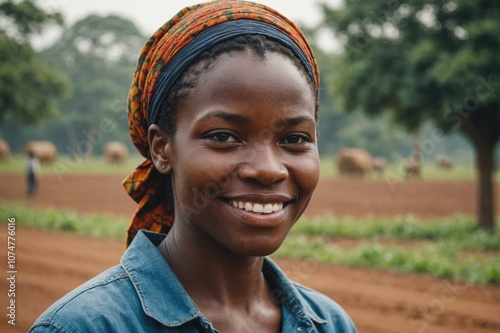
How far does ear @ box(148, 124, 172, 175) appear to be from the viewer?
65.6 inches

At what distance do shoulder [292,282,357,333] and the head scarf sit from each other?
54 cm

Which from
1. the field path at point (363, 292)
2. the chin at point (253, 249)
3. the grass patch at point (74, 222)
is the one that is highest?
the grass patch at point (74, 222)

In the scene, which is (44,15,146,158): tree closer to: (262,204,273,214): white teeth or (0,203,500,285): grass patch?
(0,203,500,285): grass patch

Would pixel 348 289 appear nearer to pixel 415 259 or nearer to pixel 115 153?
pixel 415 259

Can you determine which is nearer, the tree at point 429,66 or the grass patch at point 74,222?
the tree at point 429,66

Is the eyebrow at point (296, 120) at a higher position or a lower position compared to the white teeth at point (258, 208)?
higher

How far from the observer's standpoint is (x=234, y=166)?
1493 millimetres

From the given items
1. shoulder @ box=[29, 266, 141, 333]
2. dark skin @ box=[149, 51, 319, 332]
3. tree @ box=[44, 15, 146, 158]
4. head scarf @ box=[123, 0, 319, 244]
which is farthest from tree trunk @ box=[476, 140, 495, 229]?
tree @ box=[44, 15, 146, 158]

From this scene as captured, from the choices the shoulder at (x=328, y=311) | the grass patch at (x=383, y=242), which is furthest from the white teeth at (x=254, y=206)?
the grass patch at (x=383, y=242)

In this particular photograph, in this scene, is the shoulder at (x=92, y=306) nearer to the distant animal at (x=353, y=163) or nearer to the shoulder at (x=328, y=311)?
the shoulder at (x=328, y=311)

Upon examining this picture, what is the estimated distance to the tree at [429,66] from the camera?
9820 millimetres

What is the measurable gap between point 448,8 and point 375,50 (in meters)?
1.60

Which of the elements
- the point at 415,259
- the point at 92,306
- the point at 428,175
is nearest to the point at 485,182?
the point at 415,259

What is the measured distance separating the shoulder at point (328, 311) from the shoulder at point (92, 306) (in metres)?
0.67
